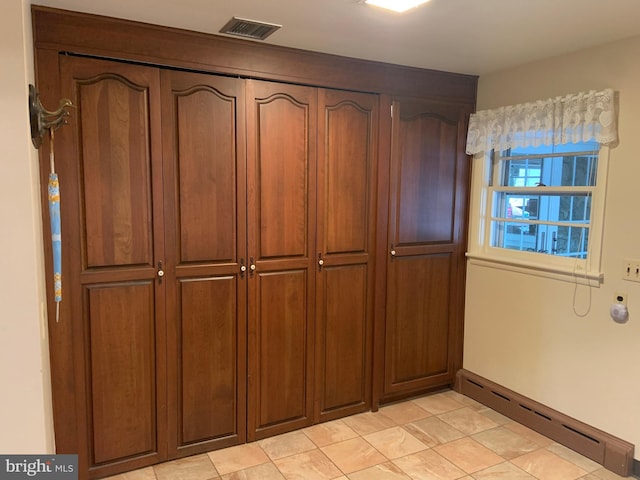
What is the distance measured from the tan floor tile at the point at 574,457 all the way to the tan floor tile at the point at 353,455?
102 centimetres

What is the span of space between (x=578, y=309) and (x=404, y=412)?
130 centimetres

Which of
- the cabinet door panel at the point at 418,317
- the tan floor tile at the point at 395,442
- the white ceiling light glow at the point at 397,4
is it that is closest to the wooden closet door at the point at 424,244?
the cabinet door panel at the point at 418,317

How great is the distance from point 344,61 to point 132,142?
4.27 feet

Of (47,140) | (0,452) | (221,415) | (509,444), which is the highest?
(47,140)

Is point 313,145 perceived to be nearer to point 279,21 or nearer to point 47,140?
point 279,21

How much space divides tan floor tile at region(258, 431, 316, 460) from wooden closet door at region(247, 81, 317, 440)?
0.05 metres

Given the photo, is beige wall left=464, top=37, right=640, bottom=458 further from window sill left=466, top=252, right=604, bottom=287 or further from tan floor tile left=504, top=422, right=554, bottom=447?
tan floor tile left=504, top=422, right=554, bottom=447

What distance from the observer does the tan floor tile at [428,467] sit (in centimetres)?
249

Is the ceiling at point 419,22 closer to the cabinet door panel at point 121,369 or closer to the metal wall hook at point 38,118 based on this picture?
the metal wall hook at point 38,118

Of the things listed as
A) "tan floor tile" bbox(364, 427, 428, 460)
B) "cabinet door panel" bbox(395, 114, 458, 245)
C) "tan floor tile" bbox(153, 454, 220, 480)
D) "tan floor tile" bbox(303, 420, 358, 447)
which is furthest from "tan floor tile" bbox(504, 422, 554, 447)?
"tan floor tile" bbox(153, 454, 220, 480)

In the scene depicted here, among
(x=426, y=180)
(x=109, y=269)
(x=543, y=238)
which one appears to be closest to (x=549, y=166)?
(x=543, y=238)

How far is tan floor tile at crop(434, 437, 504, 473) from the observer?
2.59 m

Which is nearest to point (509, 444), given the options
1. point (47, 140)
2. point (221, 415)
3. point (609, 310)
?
point (609, 310)

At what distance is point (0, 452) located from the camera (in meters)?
1.32
